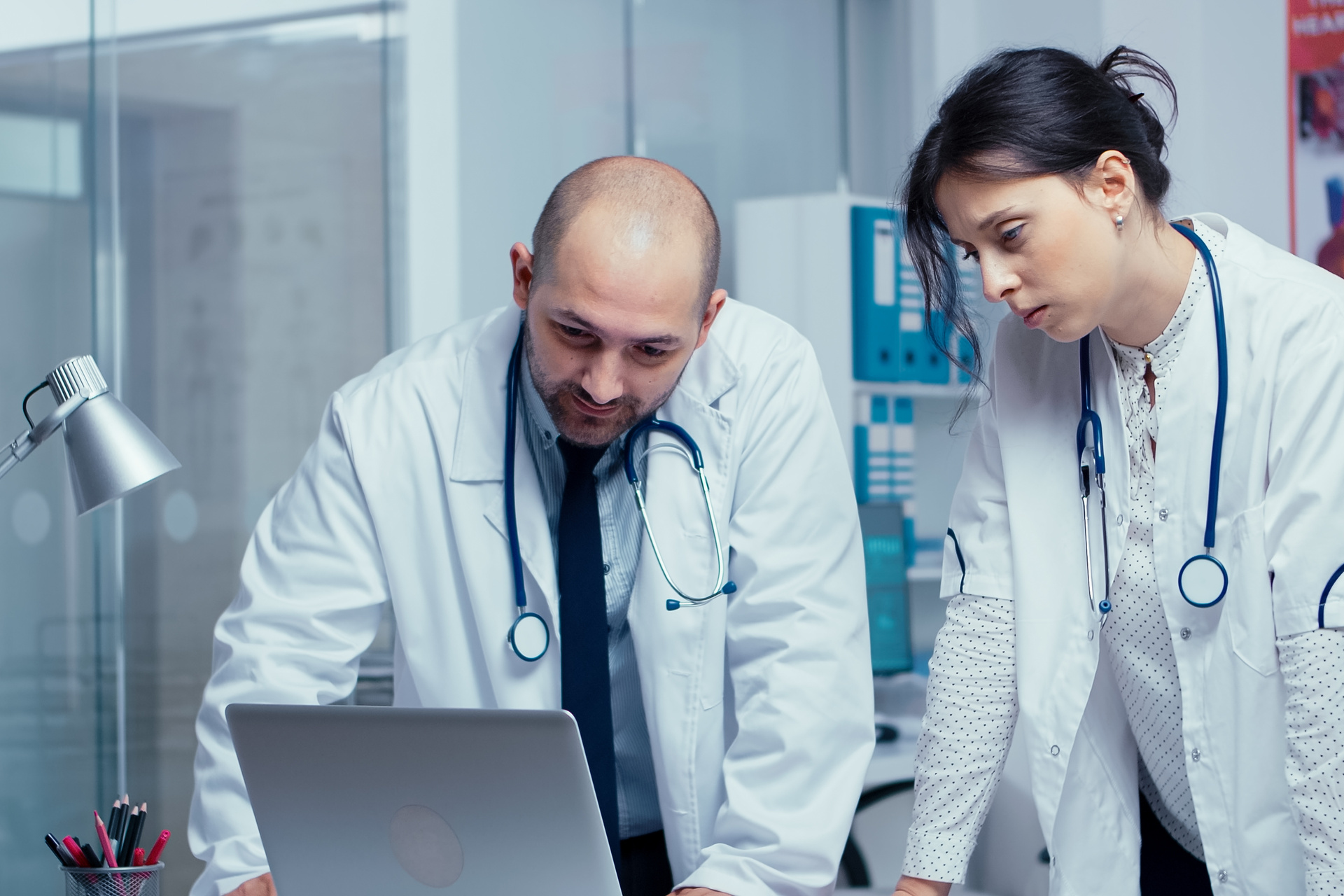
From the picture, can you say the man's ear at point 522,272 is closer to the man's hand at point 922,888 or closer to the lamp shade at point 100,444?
the lamp shade at point 100,444

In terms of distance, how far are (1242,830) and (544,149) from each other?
256cm

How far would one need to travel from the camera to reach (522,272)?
56.6 inches

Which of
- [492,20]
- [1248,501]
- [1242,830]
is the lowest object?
[1242,830]

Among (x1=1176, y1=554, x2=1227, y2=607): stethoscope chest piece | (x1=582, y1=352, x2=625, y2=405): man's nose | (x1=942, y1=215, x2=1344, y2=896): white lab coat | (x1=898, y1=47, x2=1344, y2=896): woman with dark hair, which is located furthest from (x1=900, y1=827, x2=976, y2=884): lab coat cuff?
(x1=582, y1=352, x2=625, y2=405): man's nose

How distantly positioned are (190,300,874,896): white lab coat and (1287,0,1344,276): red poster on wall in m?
1.78

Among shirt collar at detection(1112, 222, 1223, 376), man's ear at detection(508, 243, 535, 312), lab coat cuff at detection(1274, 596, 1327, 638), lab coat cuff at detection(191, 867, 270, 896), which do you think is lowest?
lab coat cuff at detection(191, 867, 270, 896)

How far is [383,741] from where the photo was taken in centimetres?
98

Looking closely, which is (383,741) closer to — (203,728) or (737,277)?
(203,728)

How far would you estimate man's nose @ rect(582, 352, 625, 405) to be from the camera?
130 cm

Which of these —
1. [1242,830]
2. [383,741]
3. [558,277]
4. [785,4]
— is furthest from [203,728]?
[785,4]

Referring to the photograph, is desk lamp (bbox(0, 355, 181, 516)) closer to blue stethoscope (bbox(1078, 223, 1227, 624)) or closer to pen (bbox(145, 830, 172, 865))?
pen (bbox(145, 830, 172, 865))

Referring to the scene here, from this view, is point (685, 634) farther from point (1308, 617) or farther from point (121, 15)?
point (121, 15)

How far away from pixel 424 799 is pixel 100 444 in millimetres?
476

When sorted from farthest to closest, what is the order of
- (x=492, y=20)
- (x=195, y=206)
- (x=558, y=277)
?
1. (x=492, y=20)
2. (x=195, y=206)
3. (x=558, y=277)
